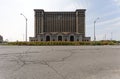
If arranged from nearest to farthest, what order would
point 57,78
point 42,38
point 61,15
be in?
1. point 57,78
2. point 42,38
3. point 61,15

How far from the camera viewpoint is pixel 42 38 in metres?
109

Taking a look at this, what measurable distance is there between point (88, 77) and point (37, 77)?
6.33ft

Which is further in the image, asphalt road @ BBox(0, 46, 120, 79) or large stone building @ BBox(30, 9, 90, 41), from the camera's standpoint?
large stone building @ BBox(30, 9, 90, 41)

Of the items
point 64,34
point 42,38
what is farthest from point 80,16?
point 42,38

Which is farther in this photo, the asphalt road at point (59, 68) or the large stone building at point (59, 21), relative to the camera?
the large stone building at point (59, 21)

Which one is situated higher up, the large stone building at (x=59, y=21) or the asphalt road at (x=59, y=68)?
the large stone building at (x=59, y=21)

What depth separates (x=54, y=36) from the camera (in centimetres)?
→ 10912

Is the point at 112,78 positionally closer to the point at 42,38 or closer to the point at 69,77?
the point at 69,77

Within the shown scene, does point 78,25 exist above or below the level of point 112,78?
above

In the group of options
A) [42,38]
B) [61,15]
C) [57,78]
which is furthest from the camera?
[61,15]

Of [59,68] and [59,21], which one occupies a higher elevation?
[59,21]

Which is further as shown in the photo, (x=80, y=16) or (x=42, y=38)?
(x=80, y=16)

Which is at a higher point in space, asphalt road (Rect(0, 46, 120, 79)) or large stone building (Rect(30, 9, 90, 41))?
large stone building (Rect(30, 9, 90, 41))

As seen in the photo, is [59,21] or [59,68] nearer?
[59,68]
